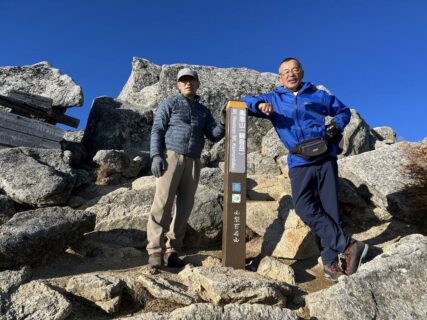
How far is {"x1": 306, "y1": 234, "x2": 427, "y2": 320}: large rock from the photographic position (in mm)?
4980

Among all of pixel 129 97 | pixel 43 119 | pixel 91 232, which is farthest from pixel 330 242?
pixel 129 97

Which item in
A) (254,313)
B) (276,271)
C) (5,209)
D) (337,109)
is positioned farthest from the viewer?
(5,209)

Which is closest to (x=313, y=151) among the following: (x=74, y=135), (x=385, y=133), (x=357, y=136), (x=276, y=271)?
(x=276, y=271)

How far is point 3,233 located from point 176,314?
12.2 ft

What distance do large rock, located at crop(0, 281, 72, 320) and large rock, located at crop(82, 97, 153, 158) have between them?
931 cm

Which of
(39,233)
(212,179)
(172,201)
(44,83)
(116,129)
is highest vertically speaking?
(44,83)

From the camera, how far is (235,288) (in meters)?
5.15

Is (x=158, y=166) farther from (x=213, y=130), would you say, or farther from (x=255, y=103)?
(x=255, y=103)

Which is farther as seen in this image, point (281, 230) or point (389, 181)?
point (389, 181)

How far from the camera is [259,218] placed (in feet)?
28.3

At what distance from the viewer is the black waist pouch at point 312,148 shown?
6426 millimetres

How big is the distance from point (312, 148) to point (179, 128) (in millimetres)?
2416

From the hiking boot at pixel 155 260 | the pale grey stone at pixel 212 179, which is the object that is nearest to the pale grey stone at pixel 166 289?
the hiking boot at pixel 155 260

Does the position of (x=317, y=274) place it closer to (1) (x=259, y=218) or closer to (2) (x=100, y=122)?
(1) (x=259, y=218)
